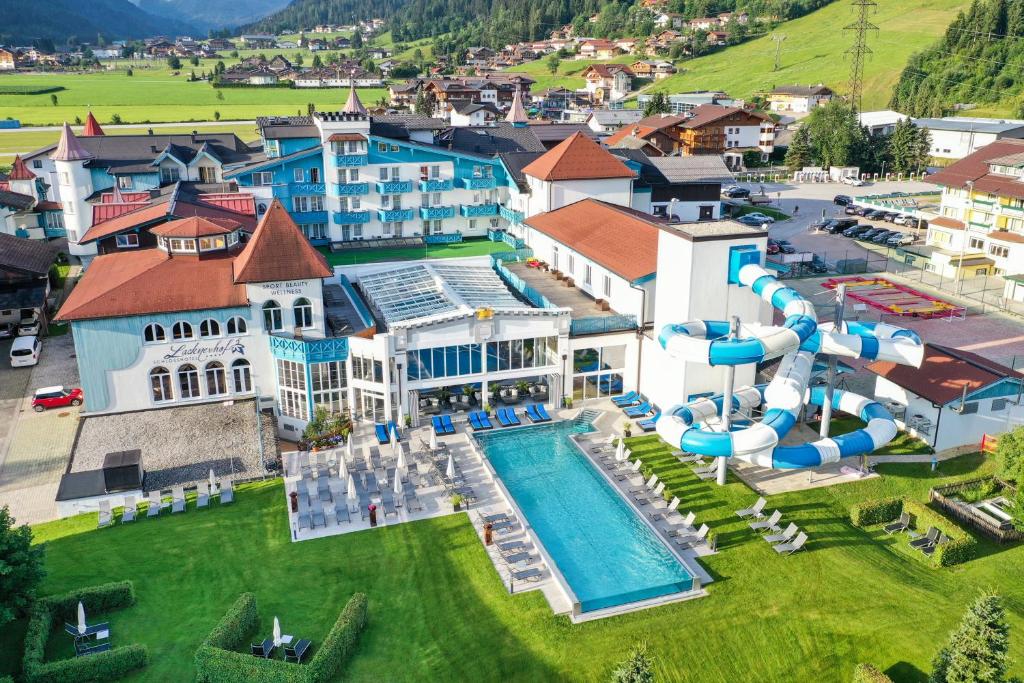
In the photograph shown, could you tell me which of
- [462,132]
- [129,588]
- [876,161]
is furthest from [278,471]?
[876,161]

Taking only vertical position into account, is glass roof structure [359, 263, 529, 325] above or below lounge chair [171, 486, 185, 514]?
above

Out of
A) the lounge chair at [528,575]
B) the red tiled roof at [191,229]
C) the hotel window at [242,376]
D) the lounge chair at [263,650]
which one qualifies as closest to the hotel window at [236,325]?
the hotel window at [242,376]

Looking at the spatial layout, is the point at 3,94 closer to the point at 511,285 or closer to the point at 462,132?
the point at 462,132

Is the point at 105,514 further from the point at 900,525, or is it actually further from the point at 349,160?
the point at 349,160

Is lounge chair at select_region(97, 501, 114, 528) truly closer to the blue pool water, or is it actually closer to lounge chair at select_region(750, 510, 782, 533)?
the blue pool water

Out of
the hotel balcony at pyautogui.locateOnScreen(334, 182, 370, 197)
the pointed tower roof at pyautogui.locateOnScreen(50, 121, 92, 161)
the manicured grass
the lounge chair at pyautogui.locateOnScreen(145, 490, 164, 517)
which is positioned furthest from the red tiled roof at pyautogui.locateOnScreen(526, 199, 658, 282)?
the pointed tower roof at pyautogui.locateOnScreen(50, 121, 92, 161)

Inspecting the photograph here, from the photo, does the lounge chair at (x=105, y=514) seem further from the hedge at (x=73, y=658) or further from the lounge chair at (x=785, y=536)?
the lounge chair at (x=785, y=536)

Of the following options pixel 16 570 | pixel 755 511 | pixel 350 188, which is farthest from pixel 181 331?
pixel 755 511
